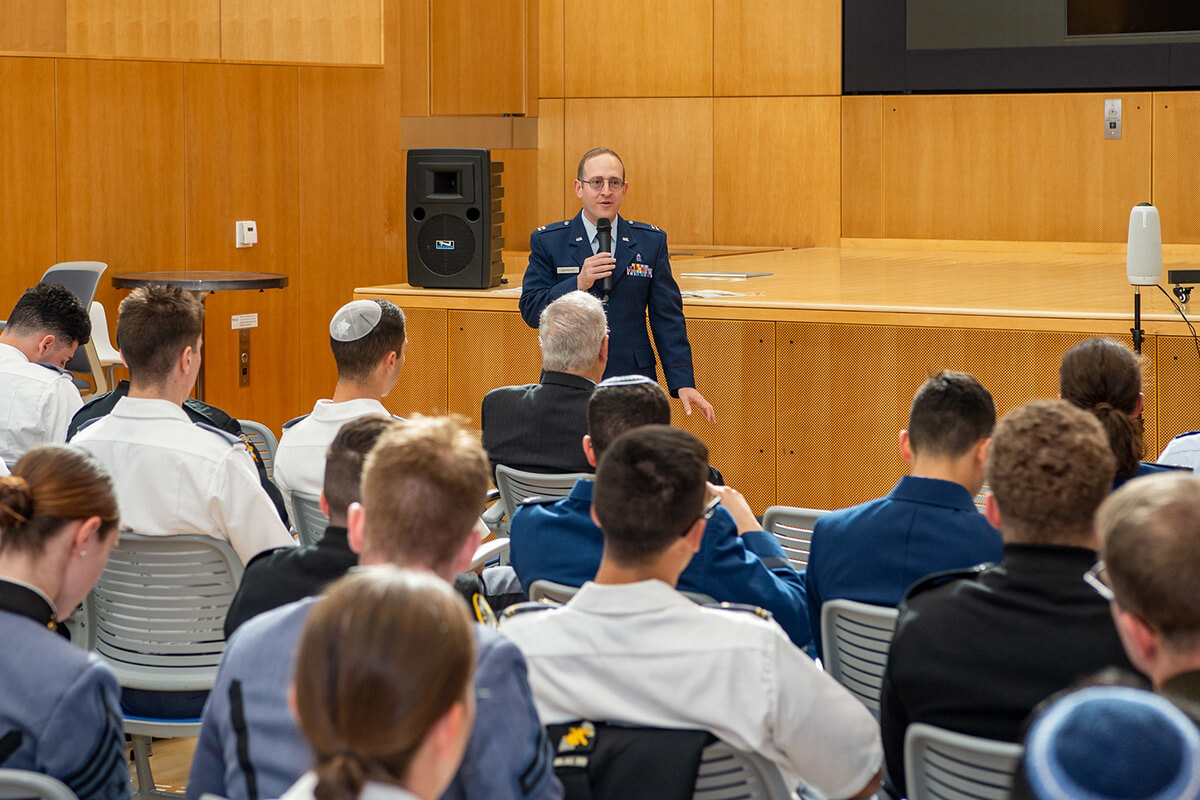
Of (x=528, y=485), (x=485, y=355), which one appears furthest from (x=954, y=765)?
(x=485, y=355)

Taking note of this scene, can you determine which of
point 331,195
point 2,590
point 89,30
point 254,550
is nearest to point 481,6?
point 331,195

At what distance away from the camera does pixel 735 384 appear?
5406 mm

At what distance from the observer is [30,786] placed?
5.28 feet

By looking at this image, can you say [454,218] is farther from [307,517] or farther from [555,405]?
[307,517]

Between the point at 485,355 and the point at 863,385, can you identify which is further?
the point at 485,355

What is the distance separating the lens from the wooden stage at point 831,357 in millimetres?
4898

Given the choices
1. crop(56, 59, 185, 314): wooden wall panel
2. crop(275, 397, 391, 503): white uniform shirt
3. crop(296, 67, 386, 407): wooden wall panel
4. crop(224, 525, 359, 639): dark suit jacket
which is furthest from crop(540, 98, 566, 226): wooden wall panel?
crop(224, 525, 359, 639): dark suit jacket

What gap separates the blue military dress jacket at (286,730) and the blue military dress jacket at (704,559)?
815 mm

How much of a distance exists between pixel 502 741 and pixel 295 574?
762mm

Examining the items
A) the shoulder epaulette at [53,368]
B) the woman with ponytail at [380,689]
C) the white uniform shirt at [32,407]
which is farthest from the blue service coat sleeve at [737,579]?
the shoulder epaulette at [53,368]

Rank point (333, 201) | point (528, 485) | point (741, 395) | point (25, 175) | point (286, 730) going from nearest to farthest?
point (286, 730) < point (528, 485) < point (741, 395) < point (25, 175) < point (333, 201)

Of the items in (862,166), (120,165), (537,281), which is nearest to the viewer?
(537,281)

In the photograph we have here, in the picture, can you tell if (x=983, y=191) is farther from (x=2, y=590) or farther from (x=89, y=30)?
(x=2, y=590)

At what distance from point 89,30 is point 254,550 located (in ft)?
18.1
